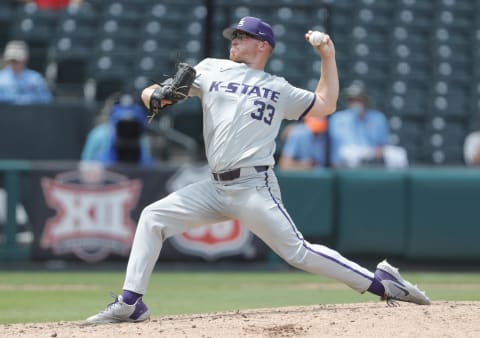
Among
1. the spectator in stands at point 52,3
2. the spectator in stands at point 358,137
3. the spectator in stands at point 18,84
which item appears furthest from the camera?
the spectator in stands at point 52,3

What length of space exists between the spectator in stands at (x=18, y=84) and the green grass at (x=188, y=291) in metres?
2.27

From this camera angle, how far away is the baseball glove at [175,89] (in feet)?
19.1

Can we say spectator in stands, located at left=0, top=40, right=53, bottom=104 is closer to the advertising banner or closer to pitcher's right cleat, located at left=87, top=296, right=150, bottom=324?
the advertising banner

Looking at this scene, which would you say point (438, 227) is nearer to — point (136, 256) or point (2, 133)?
point (2, 133)

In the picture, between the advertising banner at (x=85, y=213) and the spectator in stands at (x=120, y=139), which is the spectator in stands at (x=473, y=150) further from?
the spectator in stands at (x=120, y=139)

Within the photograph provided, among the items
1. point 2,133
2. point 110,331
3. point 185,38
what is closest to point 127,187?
point 2,133

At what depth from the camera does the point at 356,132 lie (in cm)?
1252

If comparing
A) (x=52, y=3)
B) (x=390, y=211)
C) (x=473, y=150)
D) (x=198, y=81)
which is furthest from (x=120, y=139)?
(x=198, y=81)

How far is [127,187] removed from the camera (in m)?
11.2

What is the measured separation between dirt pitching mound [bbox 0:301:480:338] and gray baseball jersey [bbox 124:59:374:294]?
0.29 metres

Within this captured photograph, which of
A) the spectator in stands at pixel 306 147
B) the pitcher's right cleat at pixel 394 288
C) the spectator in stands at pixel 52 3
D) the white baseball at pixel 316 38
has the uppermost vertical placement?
the spectator in stands at pixel 52 3

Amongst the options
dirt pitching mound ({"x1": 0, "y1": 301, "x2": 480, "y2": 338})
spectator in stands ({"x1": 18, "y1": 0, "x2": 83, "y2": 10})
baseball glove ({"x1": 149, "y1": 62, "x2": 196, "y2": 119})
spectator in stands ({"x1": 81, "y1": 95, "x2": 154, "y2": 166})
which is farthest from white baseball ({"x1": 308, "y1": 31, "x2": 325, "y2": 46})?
spectator in stands ({"x1": 18, "y1": 0, "x2": 83, "y2": 10})

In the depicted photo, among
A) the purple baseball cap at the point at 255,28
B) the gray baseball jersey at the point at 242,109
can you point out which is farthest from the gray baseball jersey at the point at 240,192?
the purple baseball cap at the point at 255,28

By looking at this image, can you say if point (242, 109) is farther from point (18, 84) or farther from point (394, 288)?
point (18, 84)
